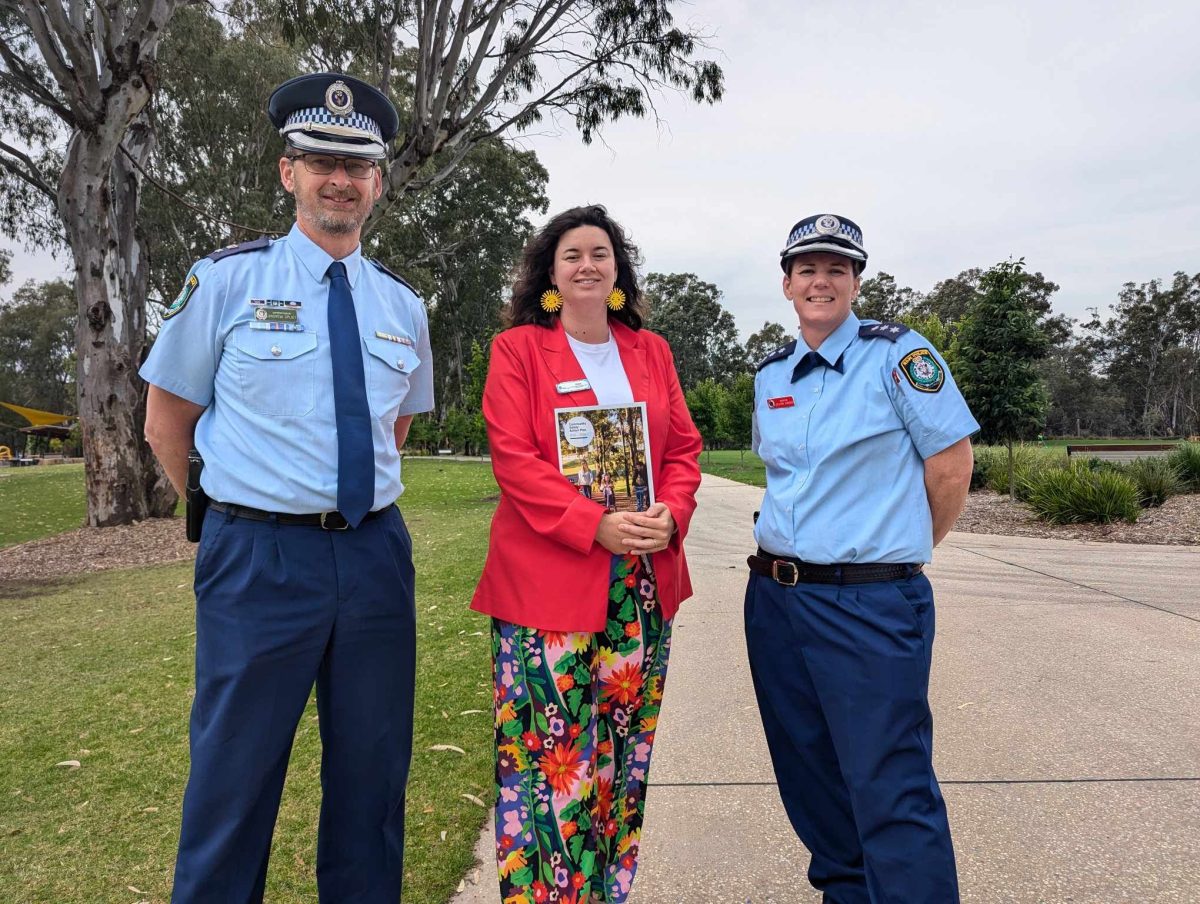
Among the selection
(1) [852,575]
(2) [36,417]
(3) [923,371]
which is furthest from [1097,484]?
(2) [36,417]

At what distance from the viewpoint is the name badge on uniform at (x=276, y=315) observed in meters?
1.90

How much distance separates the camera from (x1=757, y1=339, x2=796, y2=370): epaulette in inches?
90.7

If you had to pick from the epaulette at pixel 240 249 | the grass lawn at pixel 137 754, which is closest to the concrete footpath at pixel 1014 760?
the grass lawn at pixel 137 754

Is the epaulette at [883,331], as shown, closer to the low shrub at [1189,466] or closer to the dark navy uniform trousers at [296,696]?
the dark navy uniform trousers at [296,696]

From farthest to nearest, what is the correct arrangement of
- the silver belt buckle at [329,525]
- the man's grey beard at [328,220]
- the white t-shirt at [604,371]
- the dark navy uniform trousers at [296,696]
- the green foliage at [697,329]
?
the green foliage at [697,329], the white t-shirt at [604,371], the man's grey beard at [328,220], the silver belt buckle at [329,525], the dark navy uniform trousers at [296,696]

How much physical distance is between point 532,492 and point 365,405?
0.50m

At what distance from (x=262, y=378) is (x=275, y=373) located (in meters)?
0.03

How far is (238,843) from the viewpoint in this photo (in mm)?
1792

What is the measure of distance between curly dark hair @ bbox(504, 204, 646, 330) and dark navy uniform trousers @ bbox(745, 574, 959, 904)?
0.96 metres

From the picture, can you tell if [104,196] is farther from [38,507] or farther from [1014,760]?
[1014,760]

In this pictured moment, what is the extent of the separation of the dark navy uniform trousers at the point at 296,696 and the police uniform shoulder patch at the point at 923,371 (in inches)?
55.3

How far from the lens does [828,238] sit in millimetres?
2084

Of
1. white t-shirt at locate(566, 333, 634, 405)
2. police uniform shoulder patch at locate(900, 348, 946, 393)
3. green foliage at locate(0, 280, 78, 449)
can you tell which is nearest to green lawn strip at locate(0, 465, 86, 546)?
white t-shirt at locate(566, 333, 634, 405)

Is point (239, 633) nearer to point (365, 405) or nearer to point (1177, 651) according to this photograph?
point (365, 405)
